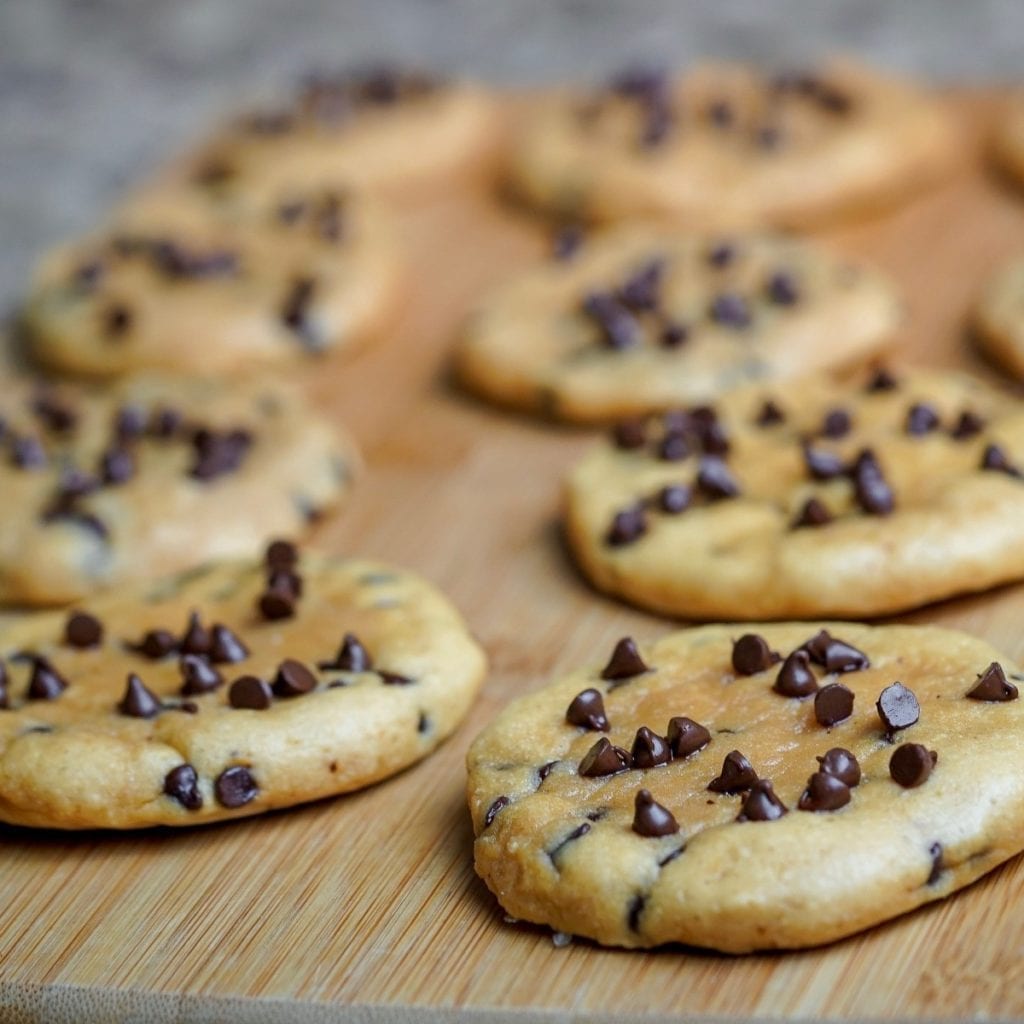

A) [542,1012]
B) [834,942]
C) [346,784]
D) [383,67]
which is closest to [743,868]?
[834,942]

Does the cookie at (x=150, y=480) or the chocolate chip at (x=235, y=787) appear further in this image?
the cookie at (x=150, y=480)

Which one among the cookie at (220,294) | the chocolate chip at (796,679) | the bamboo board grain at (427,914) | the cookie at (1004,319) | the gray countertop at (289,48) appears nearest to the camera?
the bamboo board grain at (427,914)

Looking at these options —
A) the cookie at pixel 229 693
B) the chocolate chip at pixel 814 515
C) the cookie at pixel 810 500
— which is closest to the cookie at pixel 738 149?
the cookie at pixel 810 500

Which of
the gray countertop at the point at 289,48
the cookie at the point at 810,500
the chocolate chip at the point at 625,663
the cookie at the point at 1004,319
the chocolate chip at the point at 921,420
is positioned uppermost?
the chocolate chip at the point at 625,663

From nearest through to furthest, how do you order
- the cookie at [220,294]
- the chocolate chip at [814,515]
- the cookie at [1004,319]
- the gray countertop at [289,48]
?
the chocolate chip at [814,515] → the cookie at [1004,319] → the cookie at [220,294] → the gray countertop at [289,48]

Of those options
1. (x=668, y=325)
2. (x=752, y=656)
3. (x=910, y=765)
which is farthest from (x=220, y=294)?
(x=910, y=765)

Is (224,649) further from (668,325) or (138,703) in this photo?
(668,325)

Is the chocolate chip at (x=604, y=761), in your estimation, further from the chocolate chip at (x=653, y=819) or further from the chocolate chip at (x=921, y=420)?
the chocolate chip at (x=921, y=420)

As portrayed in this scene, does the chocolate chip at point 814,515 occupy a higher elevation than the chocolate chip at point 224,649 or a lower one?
lower
